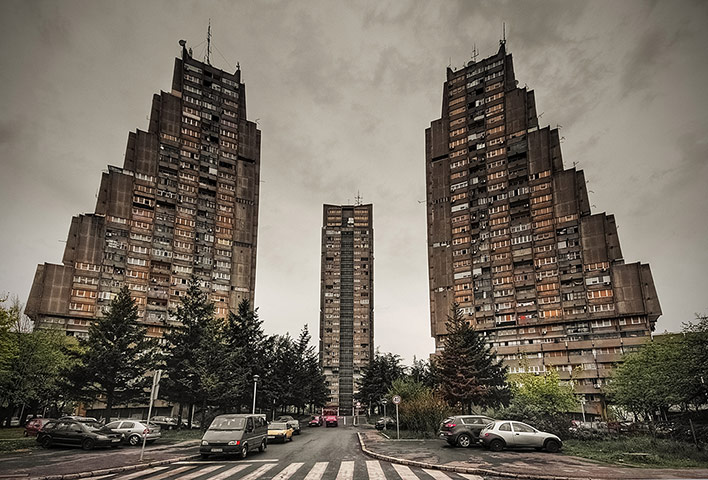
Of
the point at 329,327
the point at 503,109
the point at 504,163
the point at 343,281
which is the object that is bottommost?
the point at 329,327

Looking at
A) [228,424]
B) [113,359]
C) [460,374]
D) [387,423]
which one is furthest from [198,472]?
[460,374]

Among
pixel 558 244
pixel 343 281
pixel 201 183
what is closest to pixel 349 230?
pixel 343 281

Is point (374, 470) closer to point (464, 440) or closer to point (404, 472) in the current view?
point (404, 472)

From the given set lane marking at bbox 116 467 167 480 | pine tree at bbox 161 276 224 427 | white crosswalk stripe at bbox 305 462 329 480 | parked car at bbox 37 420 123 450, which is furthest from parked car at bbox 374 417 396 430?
lane marking at bbox 116 467 167 480

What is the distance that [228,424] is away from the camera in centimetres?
1956

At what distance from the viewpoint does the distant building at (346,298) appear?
13825 cm

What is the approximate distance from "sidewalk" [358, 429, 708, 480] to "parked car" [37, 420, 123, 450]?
13015mm

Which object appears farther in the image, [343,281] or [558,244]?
[343,281]

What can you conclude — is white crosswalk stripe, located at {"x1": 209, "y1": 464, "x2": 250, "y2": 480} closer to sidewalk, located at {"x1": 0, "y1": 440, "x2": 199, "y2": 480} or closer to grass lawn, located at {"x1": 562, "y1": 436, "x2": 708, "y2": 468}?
sidewalk, located at {"x1": 0, "y1": 440, "x2": 199, "y2": 480}

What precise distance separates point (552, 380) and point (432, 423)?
32.9m

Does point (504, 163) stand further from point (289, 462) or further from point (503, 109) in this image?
point (289, 462)

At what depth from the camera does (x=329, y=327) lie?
144375 millimetres

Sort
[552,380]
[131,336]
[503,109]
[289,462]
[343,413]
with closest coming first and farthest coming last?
[289,462] → [131,336] → [552,380] → [503,109] → [343,413]

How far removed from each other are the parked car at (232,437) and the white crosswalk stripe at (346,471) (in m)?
4.73
